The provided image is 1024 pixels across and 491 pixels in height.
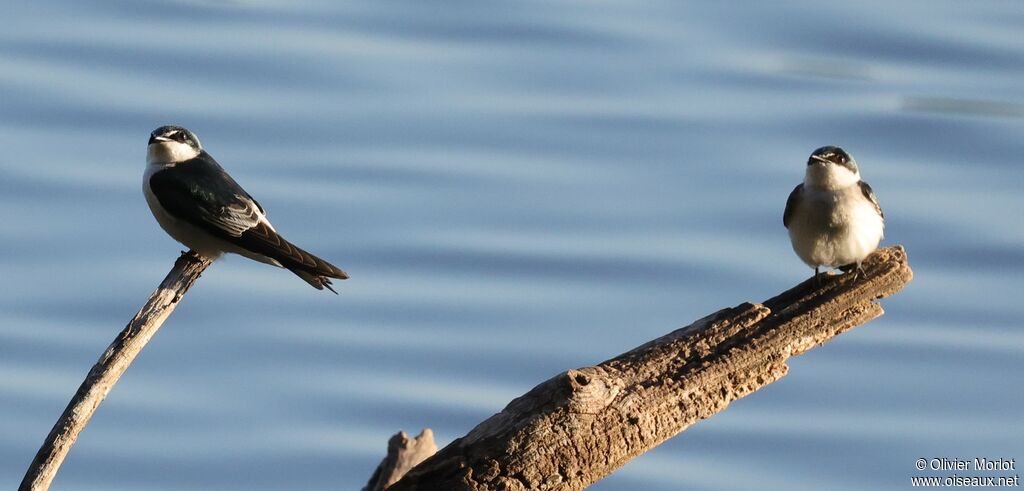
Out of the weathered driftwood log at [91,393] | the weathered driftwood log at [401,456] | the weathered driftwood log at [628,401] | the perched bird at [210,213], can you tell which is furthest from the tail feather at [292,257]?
the weathered driftwood log at [628,401]

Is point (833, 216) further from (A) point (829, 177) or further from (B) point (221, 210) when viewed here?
(B) point (221, 210)

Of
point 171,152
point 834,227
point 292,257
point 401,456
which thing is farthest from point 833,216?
point 171,152

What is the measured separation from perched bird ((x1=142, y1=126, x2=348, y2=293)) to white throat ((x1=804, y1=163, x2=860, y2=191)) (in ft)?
7.54

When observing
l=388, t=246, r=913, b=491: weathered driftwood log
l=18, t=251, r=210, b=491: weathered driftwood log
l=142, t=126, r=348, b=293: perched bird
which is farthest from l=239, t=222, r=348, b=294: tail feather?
l=388, t=246, r=913, b=491: weathered driftwood log

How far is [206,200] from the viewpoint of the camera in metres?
7.82

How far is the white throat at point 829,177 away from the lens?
684cm

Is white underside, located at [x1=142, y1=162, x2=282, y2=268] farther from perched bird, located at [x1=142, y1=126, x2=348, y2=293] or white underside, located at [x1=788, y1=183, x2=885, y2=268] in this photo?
white underside, located at [x1=788, y1=183, x2=885, y2=268]

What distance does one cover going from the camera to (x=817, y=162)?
22.8ft

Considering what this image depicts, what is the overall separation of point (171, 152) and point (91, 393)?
9.95 feet

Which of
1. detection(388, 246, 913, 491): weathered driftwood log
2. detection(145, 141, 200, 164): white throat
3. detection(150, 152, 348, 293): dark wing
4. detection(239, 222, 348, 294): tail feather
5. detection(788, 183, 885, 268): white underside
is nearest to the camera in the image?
detection(388, 246, 913, 491): weathered driftwood log

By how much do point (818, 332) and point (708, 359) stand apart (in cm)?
53

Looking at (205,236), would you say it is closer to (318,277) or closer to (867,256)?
(318,277)

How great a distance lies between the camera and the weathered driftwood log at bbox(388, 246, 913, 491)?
16.8 ft

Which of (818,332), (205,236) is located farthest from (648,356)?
(205,236)
